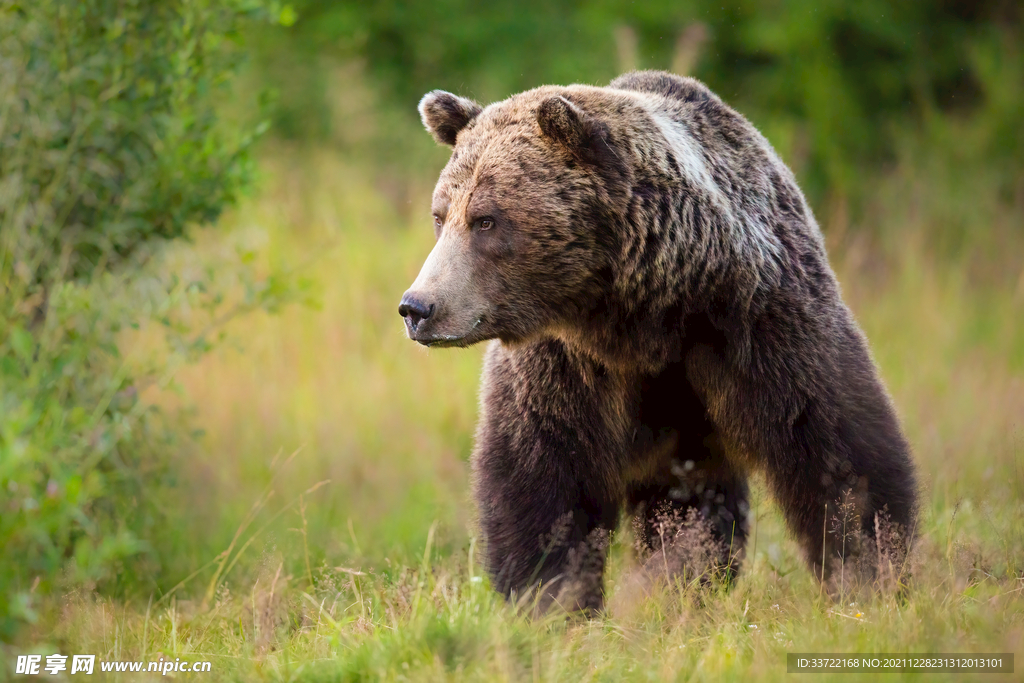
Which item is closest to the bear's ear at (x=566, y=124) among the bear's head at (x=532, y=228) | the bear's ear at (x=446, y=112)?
the bear's head at (x=532, y=228)

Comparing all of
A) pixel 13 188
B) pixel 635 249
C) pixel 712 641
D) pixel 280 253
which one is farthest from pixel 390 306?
pixel 712 641

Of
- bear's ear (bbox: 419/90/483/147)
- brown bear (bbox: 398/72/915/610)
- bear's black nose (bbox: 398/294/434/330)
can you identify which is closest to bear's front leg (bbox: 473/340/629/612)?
brown bear (bbox: 398/72/915/610)

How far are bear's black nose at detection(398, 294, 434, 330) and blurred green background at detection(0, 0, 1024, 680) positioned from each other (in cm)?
92

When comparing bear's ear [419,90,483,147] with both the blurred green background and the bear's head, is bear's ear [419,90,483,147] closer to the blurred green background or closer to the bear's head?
the bear's head

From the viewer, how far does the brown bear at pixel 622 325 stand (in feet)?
11.9

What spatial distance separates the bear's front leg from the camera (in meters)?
3.78

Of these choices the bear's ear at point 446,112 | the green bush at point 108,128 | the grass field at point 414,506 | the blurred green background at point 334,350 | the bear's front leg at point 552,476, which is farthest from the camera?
the green bush at point 108,128

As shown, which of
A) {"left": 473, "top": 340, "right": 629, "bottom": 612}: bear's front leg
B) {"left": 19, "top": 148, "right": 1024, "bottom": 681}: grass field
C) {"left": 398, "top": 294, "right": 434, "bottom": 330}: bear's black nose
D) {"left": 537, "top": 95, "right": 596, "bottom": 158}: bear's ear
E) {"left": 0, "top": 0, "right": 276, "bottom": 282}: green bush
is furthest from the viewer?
{"left": 0, "top": 0, "right": 276, "bottom": 282}: green bush

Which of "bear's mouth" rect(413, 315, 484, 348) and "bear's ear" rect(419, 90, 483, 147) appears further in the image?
"bear's ear" rect(419, 90, 483, 147)

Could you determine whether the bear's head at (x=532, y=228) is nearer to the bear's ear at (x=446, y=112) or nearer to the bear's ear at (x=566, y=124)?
the bear's ear at (x=566, y=124)

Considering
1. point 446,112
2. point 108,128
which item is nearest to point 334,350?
point 108,128

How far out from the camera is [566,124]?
3570 mm

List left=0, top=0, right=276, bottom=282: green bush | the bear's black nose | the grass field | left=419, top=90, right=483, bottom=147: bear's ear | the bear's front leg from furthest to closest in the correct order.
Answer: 1. left=0, top=0, right=276, bottom=282: green bush
2. left=419, top=90, right=483, bottom=147: bear's ear
3. the bear's front leg
4. the bear's black nose
5. the grass field

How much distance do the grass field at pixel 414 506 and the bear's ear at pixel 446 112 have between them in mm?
1467
